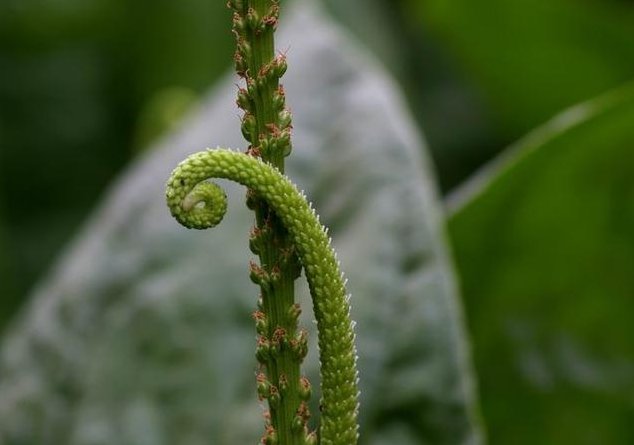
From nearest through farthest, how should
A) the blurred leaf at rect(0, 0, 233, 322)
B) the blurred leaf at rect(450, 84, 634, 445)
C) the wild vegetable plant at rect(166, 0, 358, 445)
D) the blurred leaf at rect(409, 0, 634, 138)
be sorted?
the wild vegetable plant at rect(166, 0, 358, 445)
the blurred leaf at rect(450, 84, 634, 445)
the blurred leaf at rect(409, 0, 634, 138)
the blurred leaf at rect(0, 0, 233, 322)

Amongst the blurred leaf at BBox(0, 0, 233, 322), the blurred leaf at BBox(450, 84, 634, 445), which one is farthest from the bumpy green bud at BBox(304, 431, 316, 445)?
the blurred leaf at BBox(0, 0, 233, 322)

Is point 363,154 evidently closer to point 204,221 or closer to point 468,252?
point 468,252

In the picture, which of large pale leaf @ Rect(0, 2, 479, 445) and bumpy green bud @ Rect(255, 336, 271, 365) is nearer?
bumpy green bud @ Rect(255, 336, 271, 365)

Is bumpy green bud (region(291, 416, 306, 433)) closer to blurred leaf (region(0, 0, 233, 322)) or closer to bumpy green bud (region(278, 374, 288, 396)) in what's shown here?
bumpy green bud (region(278, 374, 288, 396))

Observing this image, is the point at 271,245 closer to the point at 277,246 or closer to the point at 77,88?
the point at 277,246

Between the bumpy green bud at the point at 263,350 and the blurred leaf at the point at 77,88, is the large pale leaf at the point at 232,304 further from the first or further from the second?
the blurred leaf at the point at 77,88

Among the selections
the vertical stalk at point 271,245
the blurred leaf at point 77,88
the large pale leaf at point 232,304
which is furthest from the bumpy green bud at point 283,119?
the blurred leaf at point 77,88

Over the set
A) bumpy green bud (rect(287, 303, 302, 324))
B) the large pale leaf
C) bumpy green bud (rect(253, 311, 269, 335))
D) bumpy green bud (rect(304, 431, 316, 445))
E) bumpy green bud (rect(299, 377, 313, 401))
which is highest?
the large pale leaf

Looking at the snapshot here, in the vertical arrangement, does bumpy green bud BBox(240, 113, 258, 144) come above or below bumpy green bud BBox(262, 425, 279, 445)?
above
